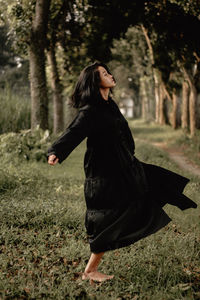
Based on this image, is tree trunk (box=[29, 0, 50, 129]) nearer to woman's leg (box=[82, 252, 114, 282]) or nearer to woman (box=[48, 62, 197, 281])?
woman (box=[48, 62, 197, 281])

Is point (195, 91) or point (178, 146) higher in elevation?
point (195, 91)

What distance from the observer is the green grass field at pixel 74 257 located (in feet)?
11.8

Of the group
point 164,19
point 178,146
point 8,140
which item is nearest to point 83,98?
point 8,140

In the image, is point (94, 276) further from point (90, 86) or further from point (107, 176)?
point (90, 86)

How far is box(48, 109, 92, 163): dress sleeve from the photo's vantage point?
3453 millimetres

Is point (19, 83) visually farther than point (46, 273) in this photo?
Yes

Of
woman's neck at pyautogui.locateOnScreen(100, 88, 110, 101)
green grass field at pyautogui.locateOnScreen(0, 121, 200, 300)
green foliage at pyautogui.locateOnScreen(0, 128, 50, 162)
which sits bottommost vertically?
green grass field at pyautogui.locateOnScreen(0, 121, 200, 300)

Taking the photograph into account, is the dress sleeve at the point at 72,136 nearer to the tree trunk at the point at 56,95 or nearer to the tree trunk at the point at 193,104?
the tree trunk at the point at 56,95

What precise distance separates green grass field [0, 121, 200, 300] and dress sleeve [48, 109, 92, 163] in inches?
47.5

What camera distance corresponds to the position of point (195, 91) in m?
17.3

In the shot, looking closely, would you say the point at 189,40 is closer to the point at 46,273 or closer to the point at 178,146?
the point at 178,146

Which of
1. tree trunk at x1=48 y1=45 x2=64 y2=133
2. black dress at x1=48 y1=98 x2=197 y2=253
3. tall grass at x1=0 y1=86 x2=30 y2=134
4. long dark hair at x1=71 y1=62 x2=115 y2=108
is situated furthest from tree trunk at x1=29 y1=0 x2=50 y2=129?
black dress at x1=48 y1=98 x2=197 y2=253

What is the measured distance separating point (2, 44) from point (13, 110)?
23.0 meters

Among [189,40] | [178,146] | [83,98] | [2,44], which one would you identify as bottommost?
[178,146]
